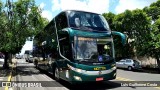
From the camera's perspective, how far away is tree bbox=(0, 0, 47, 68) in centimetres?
2317

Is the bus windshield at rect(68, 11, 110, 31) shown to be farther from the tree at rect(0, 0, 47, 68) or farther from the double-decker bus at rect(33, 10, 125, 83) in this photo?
the tree at rect(0, 0, 47, 68)

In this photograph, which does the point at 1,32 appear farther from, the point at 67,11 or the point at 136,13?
the point at 136,13

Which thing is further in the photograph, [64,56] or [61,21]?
[61,21]

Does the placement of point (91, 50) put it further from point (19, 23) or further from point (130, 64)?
point (130, 64)

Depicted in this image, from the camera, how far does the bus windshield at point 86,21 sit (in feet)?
45.7

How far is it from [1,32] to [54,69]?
8147mm

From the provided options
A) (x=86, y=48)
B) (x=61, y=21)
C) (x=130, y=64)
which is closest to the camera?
(x=86, y=48)

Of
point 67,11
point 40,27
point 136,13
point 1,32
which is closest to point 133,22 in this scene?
point 136,13

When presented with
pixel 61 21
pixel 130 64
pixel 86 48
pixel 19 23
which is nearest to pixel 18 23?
pixel 19 23

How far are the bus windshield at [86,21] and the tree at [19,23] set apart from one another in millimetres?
9514

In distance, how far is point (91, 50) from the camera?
43.4ft

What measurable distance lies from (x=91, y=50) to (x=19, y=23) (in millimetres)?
12080

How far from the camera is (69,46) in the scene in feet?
44.1

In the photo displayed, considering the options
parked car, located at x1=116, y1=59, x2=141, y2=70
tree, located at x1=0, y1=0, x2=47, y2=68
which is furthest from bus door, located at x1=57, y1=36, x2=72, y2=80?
parked car, located at x1=116, y1=59, x2=141, y2=70
